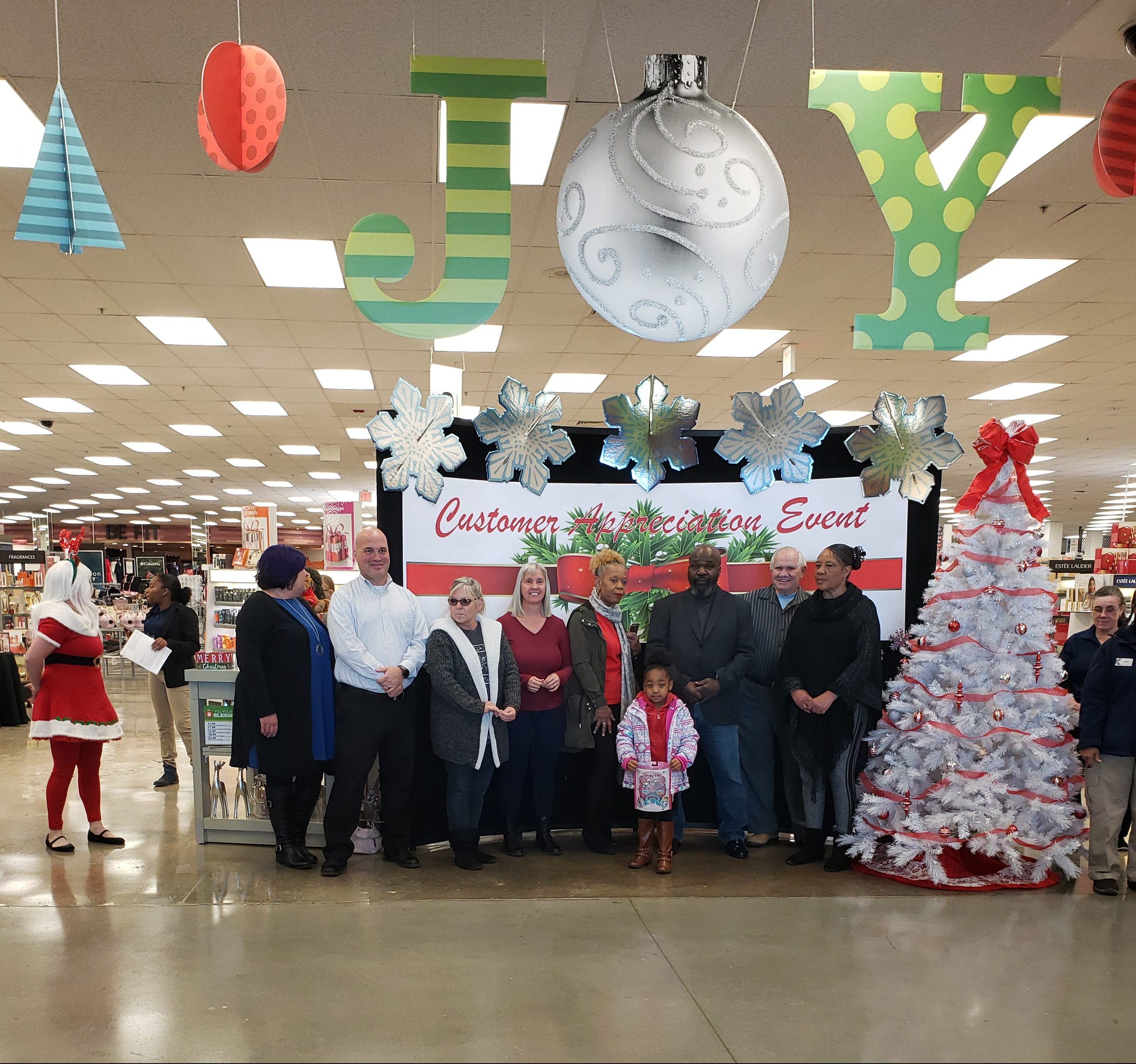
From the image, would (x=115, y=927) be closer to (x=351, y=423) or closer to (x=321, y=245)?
(x=321, y=245)

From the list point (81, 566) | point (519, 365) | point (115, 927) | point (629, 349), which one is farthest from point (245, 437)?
point (115, 927)

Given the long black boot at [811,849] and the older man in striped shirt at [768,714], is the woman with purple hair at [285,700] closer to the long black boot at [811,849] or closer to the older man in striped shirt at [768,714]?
the older man in striped shirt at [768,714]

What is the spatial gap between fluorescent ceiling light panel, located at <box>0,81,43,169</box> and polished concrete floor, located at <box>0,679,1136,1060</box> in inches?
132

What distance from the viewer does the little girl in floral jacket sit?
446 centimetres

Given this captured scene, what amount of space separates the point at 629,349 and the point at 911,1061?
21.8 feet

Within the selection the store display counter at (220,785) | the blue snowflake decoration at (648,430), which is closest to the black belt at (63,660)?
the store display counter at (220,785)

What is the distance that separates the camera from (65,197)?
2.33 meters

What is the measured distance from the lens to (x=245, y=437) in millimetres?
13430

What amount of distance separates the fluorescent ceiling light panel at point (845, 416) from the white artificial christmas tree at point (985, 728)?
23.1ft

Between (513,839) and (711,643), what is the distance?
1.39m

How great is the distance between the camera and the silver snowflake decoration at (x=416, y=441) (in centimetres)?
427

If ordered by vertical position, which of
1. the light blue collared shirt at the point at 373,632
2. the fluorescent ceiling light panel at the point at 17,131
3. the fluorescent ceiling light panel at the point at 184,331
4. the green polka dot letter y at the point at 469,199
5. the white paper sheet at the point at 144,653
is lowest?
the white paper sheet at the point at 144,653

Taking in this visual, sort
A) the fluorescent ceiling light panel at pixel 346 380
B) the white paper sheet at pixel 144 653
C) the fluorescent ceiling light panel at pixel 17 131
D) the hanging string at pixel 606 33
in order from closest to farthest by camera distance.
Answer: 1. the hanging string at pixel 606 33
2. the fluorescent ceiling light panel at pixel 17 131
3. the white paper sheet at pixel 144 653
4. the fluorescent ceiling light panel at pixel 346 380

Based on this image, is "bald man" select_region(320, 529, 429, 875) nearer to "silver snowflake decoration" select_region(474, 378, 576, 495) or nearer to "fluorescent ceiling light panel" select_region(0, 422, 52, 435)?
"silver snowflake decoration" select_region(474, 378, 576, 495)
